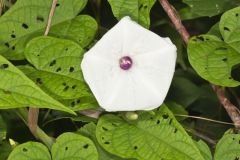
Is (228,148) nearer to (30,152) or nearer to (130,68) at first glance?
(130,68)

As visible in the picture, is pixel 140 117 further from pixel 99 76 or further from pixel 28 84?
pixel 28 84

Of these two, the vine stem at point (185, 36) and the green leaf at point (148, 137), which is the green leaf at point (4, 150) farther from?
the vine stem at point (185, 36)

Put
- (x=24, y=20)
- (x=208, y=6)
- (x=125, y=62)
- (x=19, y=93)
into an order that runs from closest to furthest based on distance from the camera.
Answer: (x=19, y=93) → (x=125, y=62) → (x=24, y=20) → (x=208, y=6)

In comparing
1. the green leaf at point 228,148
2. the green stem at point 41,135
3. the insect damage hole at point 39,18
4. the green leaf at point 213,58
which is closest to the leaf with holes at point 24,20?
the insect damage hole at point 39,18

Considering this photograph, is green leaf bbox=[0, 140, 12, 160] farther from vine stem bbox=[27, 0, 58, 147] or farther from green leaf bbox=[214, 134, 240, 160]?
green leaf bbox=[214, 134, 240, 160]

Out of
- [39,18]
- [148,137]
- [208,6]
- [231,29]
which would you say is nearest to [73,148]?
[148,137]

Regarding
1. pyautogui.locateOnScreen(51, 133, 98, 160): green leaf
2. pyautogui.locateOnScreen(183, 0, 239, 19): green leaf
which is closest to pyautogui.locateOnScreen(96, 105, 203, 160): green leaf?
pyautogui.locateOnScreen(51, 133, 98, 160): green leaf
